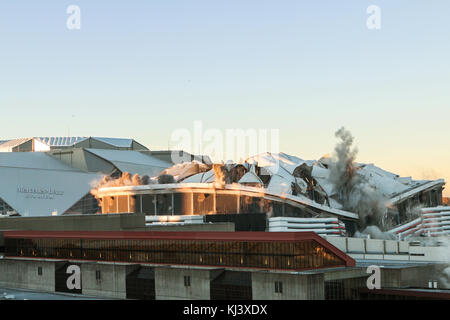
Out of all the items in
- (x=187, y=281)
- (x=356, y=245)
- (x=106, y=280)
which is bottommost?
(x=106, y=280)

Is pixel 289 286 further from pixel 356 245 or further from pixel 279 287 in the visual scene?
pixel 356 245

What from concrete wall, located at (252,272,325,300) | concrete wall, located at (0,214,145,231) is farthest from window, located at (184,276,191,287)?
concrete wall, located at (0,214,145,231)

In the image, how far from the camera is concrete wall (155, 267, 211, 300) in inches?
2005

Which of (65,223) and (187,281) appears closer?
(187,281)

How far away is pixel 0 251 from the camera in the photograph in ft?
237

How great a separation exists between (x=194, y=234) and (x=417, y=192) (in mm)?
66461

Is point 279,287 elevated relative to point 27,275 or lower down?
elevated

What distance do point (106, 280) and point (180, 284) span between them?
9.24 metres

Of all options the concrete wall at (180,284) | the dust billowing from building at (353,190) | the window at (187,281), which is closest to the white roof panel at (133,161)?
the dust billowing from building at (353,190)

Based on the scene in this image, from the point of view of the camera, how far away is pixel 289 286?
4588 cm

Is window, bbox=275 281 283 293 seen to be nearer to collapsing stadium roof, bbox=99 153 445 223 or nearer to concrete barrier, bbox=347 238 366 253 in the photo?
concrete barrier, bbox=347 238 366 253

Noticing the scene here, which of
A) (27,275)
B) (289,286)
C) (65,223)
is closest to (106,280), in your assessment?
(27,275)

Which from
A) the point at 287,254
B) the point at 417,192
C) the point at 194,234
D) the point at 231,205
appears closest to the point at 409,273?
the point at 287,254

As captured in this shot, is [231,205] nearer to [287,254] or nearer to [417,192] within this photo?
[417,192]
